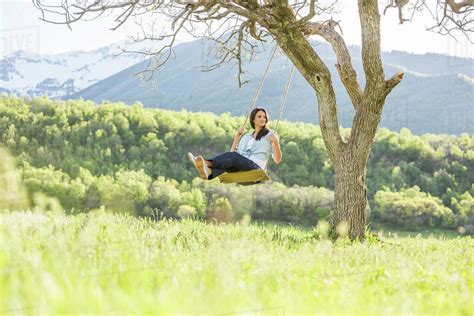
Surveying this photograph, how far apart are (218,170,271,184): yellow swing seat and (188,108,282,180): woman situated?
2.3 inches

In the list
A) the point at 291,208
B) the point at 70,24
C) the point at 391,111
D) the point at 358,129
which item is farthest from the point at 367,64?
the point at 391,111

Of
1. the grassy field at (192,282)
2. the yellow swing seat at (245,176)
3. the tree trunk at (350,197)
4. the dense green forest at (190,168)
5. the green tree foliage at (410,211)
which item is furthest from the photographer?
the green tree foliage at (410,211)

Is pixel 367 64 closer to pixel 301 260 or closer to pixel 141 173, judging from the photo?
pixel 301 260

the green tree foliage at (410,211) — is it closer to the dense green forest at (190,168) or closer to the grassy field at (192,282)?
the dense green forest at (190,168)

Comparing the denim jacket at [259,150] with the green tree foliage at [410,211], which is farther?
the green tree foliage at [410,211]

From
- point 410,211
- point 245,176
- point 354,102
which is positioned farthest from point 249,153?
point 410,211

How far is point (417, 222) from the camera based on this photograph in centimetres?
8625

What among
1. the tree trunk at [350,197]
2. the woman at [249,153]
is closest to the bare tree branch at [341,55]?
the tree trunk at [350,197]

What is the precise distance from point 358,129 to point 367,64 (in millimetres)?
890

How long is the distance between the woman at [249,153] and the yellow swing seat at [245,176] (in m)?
0.06

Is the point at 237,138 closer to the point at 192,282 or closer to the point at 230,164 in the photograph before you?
the point at 230,164

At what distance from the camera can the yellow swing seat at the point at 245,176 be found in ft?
26.6

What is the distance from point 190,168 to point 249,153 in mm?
85289

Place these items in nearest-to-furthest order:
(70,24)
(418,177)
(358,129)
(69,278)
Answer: (69,278), (70,24), (358,129), (418,177)
